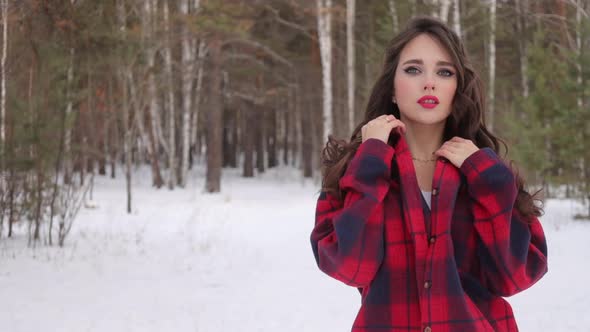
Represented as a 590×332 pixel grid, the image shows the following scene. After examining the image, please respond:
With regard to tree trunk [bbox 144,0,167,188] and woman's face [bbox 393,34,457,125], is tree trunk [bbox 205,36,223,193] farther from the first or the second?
woman's face [bbox 393,34,457,125]

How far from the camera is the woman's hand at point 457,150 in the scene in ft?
7.00

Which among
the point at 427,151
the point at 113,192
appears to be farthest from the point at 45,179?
the point at 113,192

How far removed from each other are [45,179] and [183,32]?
406 inches

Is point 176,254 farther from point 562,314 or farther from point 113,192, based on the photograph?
point 113,192

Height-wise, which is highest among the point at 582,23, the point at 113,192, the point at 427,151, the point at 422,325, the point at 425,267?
the point at 582,23

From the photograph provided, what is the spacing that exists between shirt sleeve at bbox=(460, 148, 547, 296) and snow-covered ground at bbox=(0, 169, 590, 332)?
395cm

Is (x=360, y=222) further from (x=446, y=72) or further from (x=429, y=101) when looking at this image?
(x=446, y=72)

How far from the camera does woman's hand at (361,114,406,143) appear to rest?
7.14 feet

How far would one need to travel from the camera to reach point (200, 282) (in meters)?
7.84

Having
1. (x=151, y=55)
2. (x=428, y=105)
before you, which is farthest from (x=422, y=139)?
(x=151, y=55)

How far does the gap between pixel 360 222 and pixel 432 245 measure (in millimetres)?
234

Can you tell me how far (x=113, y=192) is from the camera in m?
21.0

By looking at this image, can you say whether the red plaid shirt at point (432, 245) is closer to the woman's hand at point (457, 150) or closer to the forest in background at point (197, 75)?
the woman's hand at point (457, 150)

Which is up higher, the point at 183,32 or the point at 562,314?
the point at 183,32
